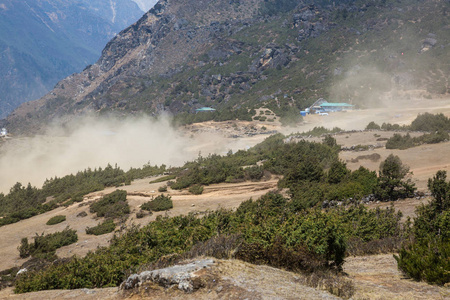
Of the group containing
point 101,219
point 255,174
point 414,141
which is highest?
point 414,141

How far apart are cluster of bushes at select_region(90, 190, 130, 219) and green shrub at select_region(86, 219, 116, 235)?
109cm

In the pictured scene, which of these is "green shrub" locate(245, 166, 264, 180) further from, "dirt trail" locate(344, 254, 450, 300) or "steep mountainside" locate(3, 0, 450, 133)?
"steep mountainside" locate(3, 0, 450, 133)

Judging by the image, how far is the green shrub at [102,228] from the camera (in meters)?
18.6

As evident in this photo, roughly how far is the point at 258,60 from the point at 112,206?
8635 cm

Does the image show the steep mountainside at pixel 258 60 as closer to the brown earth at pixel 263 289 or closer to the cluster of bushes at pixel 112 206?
the cluster of bushes at pixel 112 206

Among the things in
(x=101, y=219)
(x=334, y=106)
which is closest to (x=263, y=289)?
(x=101, y=219)

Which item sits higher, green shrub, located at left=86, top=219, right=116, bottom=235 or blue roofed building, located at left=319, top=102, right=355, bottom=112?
blue roofed building, located at left=319, top=102, right=355, bottom=112

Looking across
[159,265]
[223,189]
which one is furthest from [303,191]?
[159,265]

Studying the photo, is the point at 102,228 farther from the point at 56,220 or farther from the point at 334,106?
the point at 334,106

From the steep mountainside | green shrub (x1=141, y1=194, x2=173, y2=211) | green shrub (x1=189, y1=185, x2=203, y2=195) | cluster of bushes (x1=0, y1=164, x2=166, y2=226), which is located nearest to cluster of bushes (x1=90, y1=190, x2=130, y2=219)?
green shrub (x1=141, y1=194, x2=173, y2=211)

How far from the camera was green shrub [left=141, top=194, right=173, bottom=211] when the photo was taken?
21.9 m

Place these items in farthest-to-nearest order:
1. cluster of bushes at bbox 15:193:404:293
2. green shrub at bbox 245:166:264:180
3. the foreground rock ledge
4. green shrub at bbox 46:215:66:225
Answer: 1. green shrub at bbox 245:166:264:180
2. green shrub at bbox 46:215:66:225
3. cluster of bushes at bbox 15:193:404:293
4. the foreground rock ledge

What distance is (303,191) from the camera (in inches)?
800

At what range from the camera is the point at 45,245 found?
54.2 ft
